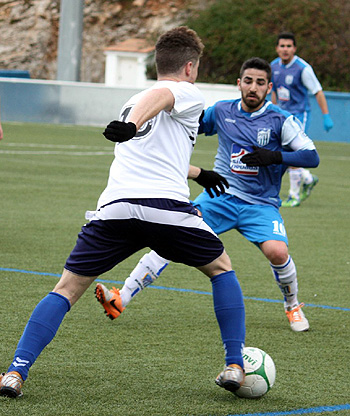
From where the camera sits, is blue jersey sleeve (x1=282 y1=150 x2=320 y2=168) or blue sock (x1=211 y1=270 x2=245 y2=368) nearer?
blue sock (x1=211 y1=270 x2=245 y2=368)

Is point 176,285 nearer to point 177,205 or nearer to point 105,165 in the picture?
point 177,205

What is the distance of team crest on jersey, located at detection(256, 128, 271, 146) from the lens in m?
6.27

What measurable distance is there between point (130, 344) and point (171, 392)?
935 millimetres

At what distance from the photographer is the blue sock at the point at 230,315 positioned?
423 centimetres

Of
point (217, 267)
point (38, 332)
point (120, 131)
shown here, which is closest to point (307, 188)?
point (217, 267)

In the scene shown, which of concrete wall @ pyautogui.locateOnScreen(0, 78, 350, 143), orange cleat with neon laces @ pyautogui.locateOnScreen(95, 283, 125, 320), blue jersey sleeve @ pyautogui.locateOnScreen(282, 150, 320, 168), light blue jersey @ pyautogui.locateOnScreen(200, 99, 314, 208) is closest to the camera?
orange cleat with neon laces @ pyautogui.locateOnScreen(95, 283, 125, 320)

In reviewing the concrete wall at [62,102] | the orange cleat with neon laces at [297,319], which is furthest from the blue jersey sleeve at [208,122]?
the concrete wall at [62,102]

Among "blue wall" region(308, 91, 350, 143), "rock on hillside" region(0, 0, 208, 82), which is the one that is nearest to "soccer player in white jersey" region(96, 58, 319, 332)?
"blue wall" region(308, 91, 350, 143)

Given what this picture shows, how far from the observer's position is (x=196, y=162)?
17.7 m

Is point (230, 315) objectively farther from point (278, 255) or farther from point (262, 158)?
point (262, 158)

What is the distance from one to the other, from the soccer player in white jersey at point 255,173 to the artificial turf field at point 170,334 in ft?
1.02

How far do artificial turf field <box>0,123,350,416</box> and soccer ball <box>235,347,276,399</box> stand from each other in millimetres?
55

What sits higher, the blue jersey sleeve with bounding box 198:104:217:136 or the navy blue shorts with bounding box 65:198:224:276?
the navy blue shorts with bounding box 65:198:224:276

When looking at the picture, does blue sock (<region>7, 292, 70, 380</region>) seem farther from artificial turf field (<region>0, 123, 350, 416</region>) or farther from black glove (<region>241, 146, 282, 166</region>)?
black glove (<region>241, 146, 282, 166</region>)
